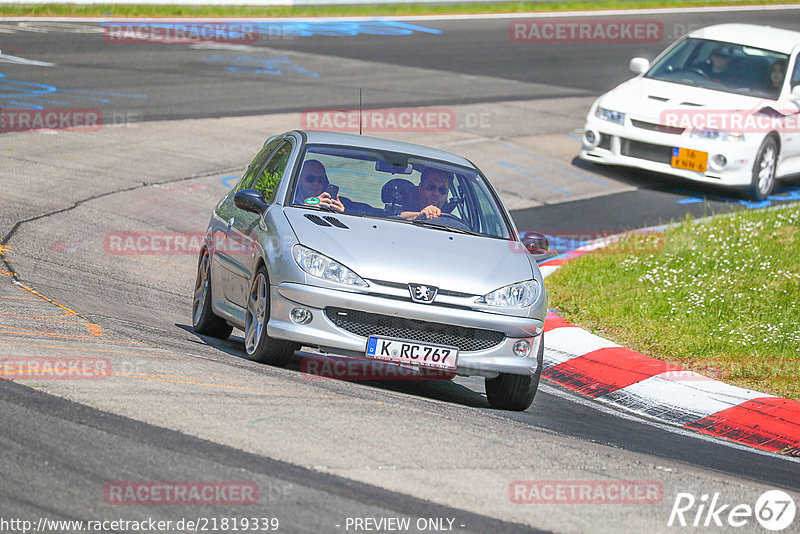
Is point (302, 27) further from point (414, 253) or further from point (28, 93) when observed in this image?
point (414, 253)

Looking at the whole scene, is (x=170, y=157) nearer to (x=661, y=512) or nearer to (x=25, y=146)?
(x=25, y=146)

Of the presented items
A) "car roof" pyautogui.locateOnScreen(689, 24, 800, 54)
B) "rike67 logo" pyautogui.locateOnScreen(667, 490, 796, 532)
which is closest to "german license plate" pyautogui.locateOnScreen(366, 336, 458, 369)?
"rike67 logo" pyautogui.locateOnScreen(667, 490, 796, 532)

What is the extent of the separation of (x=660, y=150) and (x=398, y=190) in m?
8.89

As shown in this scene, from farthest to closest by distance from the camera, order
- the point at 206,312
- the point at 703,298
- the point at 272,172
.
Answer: the point at 703,298, the point at 206,312, the point at 272,172

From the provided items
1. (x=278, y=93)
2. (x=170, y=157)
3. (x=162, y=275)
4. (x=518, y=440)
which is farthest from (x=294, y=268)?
(x=278, y=93)

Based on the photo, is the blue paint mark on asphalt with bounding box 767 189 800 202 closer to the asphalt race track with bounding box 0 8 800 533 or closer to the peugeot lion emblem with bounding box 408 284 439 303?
the asphalt race track with bounding box 0 8 800 533

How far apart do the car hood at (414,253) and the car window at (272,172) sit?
0.52m

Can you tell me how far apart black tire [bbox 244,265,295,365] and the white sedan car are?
32.3ft

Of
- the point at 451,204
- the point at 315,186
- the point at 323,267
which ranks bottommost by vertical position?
the point at 323,267

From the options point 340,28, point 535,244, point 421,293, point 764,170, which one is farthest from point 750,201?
point 340,28

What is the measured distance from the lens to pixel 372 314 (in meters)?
7.18

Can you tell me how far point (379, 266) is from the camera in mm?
7238

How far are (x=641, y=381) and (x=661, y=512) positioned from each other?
143 inches

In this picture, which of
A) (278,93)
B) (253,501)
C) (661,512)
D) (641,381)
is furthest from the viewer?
(278,93)
